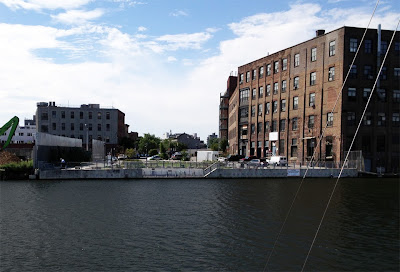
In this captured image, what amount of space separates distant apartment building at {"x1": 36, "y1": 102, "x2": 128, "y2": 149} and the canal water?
301 ft

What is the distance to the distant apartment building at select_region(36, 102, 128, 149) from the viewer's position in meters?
122

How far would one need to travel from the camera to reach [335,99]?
63.2 m

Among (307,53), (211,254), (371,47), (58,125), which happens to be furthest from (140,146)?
(211,254)

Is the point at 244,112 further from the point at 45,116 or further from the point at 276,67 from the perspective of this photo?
the point at 45,116

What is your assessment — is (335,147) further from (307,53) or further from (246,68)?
(246,68)

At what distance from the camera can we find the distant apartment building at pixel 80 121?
122 meters

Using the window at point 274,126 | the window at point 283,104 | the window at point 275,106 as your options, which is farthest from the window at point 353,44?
the window at point 274,126

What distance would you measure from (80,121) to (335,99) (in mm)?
87431

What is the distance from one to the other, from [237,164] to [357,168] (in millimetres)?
19172

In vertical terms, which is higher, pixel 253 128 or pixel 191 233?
pixel 253 128

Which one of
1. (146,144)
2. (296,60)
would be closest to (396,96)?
(296,60)

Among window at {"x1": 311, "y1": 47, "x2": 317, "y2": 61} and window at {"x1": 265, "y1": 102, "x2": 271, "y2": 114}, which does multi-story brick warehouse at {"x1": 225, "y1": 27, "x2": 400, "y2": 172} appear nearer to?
window at {"x1": 311, "y1": 47, "x2": 317, "y2": 61}

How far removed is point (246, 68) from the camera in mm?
92562

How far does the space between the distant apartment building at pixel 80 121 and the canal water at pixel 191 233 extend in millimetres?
91882
